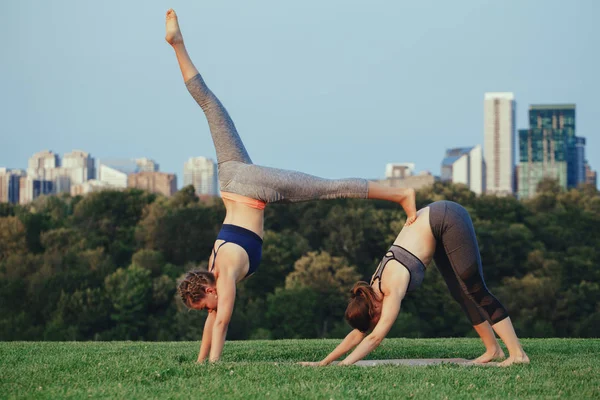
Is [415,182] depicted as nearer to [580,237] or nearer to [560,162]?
[580,237]

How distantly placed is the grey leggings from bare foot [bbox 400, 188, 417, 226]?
0.36 meters

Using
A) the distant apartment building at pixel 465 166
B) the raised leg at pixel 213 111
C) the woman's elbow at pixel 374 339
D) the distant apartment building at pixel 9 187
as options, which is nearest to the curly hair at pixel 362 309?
the woman's elbow at pixel 374 339

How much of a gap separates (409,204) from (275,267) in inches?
1634

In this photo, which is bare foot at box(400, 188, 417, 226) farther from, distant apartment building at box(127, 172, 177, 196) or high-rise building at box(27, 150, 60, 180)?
high-rise building at box(27, 150, 60, 180)

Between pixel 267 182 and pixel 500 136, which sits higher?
pixel 500 136

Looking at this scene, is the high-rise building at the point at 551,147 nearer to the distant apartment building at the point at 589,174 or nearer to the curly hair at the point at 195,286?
the distant apartment building at the point at 589,174

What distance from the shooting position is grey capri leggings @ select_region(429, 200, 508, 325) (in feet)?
25.0

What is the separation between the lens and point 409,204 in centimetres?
800

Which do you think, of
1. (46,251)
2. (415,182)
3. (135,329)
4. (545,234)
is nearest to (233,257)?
(135,329)

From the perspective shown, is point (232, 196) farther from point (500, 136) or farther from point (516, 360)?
point (500, 136)

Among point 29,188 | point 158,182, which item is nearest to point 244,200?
point 158,182

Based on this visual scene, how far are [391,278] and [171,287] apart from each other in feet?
131

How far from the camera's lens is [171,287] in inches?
1828

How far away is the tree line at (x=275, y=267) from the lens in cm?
4506
